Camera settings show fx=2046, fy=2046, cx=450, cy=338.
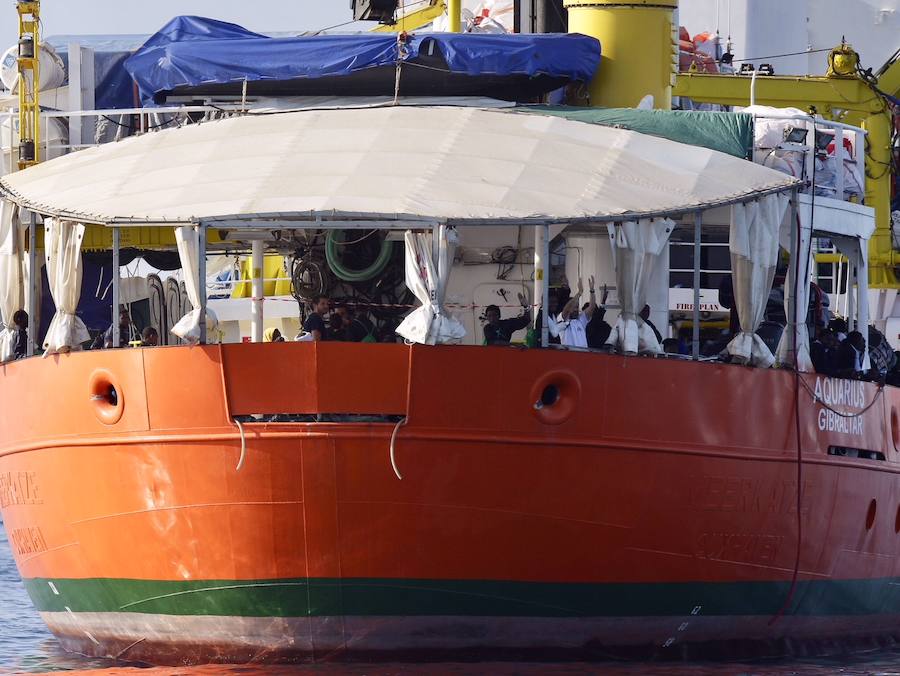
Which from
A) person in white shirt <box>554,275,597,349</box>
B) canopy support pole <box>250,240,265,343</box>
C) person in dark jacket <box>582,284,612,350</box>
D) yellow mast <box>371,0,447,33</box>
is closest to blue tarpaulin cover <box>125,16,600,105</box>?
canopy support pole <box>250,240,265,343</box>

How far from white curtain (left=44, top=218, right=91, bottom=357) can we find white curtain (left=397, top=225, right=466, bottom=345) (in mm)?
3195

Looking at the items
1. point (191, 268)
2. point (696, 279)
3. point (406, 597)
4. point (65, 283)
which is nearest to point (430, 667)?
point (406, 597)

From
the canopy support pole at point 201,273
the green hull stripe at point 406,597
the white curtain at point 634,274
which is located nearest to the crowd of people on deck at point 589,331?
the white curtain at point 634,274

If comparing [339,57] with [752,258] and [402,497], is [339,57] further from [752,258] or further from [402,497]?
[402,497]

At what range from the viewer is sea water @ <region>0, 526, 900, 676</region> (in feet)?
59.3

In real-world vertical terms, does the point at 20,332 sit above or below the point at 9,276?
below

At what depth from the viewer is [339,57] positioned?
22.8 m

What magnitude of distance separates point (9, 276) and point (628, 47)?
7737 millimetres

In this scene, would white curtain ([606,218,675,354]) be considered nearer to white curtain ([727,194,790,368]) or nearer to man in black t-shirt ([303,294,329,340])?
white curtain ([727,194,790,368])

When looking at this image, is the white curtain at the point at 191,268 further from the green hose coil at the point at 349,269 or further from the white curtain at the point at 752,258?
the white curtain at the point at 752,258

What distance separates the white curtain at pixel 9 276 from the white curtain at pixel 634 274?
585 centimetres

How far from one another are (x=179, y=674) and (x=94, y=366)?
9.49 feet

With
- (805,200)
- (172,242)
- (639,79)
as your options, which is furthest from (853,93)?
(172,242)

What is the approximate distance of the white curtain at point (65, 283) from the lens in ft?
61.1
